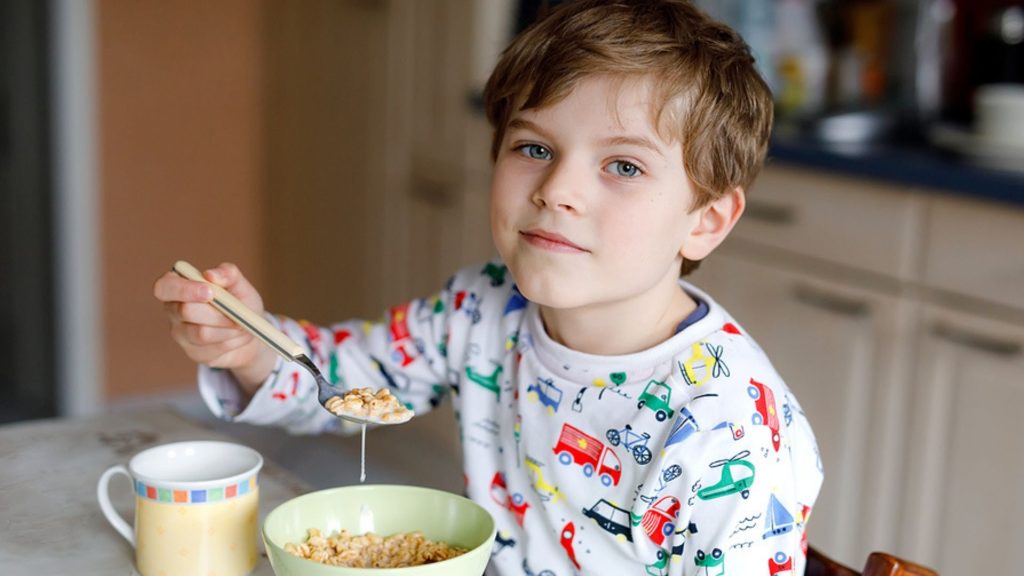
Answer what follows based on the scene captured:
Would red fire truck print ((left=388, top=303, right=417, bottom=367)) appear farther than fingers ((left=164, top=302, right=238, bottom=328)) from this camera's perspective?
Yes

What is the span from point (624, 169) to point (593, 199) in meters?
0.04

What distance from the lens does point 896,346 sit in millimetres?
2025

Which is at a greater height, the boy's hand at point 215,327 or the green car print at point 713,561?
the boy's hand at point 215,327

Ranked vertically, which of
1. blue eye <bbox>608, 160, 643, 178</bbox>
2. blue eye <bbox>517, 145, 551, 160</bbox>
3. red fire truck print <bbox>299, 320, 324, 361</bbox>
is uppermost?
blue eye <bbox>517, 145, 551, 160</bbox>

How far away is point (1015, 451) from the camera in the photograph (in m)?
1.87

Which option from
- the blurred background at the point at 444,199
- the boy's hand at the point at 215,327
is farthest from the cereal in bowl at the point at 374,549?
the blurred background at the point at 444,199

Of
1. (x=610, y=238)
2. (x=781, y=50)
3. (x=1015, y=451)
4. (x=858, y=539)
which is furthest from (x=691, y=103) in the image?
(x=781, y=50)

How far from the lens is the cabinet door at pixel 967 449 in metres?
1.88

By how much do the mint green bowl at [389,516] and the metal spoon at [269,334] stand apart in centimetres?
6

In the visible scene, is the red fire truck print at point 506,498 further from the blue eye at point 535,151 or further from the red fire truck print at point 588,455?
the blue eye at point 535,151

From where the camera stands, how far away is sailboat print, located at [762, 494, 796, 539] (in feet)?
3.17

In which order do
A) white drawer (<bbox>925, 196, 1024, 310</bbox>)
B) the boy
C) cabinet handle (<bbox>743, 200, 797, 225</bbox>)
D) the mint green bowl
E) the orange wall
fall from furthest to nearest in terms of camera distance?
the orange wall
cabinet handle (<bbox>743, 200, 797, 225</bbox>)
white drawer (<bbox>925, 196, 1024, 310</bbox>)
the boy
the mint green bowl

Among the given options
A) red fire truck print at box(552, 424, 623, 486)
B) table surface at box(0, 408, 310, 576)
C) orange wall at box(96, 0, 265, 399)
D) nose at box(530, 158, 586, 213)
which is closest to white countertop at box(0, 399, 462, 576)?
table surface at box(0, 408, 310, 576)

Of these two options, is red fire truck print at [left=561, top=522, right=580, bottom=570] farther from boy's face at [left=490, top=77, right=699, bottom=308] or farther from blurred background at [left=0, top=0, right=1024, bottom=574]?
blurred background at [left=0, top=0, right=1024, bottom=574]
